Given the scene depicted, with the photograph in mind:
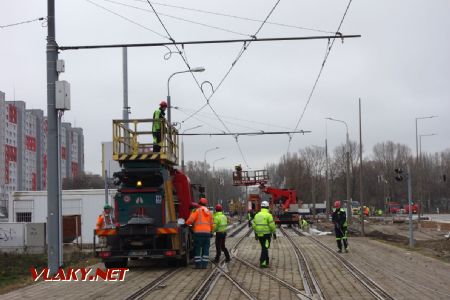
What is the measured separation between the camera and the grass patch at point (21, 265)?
1483 cm

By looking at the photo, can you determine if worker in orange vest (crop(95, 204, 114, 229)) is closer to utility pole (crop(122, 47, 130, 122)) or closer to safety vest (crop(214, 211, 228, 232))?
safety vest (crop(214, 211, 228, 232))

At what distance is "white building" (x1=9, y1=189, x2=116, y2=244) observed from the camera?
3828cm

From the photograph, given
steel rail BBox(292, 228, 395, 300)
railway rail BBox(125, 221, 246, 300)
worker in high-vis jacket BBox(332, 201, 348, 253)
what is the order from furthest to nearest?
worker in high-vis jacket BBox(332, 201, 348, 253) → railway rail BBox(125, 221, 246, 300) → steel rail BBox(292, 228, 395, 300)

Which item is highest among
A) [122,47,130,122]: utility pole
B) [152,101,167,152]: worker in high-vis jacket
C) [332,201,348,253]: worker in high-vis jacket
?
[122,47,130,122]: utility pole

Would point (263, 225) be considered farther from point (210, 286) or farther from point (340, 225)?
point (340, 225)

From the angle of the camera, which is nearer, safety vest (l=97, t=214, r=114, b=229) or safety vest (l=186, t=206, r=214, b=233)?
safety vest (l=186, t=206, r=214, b=233)

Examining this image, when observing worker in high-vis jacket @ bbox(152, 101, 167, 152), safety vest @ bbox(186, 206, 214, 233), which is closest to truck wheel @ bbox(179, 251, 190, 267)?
safety vest @ bbox(186, 206, 214, 233)

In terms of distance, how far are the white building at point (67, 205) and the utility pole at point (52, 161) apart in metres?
23.1

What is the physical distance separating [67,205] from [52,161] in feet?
78.2

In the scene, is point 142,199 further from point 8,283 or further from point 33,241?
point 33,241

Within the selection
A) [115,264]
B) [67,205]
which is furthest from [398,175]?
[67,205]

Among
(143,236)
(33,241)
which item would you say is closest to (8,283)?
(143,236)

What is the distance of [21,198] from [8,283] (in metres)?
24.8

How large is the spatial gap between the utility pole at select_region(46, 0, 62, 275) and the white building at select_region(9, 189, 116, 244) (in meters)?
23.1
